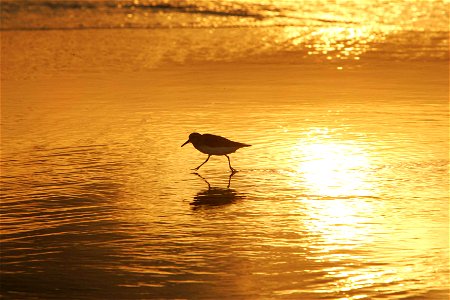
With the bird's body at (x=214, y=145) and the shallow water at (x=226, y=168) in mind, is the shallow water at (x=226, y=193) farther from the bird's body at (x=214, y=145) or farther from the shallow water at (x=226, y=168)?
the bird's body at (x=214, y=145)

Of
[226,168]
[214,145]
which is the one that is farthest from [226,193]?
[226,168]

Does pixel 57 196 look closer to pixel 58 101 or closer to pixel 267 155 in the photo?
pixel 267 155

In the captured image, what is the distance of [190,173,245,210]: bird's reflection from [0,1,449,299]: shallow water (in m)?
0.04

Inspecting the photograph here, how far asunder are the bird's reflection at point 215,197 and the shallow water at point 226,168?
0.04 m

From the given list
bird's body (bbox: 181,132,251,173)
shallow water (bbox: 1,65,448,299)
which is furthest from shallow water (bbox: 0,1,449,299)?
bird's body (bbox: 181,132,251,173)

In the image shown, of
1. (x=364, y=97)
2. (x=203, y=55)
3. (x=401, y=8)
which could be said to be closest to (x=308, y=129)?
(x=364, y=97)

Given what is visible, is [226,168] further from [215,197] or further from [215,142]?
[215,197]

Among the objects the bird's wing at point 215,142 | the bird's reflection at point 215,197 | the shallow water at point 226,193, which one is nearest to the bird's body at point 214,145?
the bird's wing at point 215,142

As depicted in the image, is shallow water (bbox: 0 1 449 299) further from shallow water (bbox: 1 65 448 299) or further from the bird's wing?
the bird's wing

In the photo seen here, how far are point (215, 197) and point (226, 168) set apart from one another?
136cm

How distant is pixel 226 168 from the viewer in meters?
11.2

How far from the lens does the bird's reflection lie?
9562 millimetres

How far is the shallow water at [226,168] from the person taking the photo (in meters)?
7.34

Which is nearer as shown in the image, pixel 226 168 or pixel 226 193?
pixel 226 193
